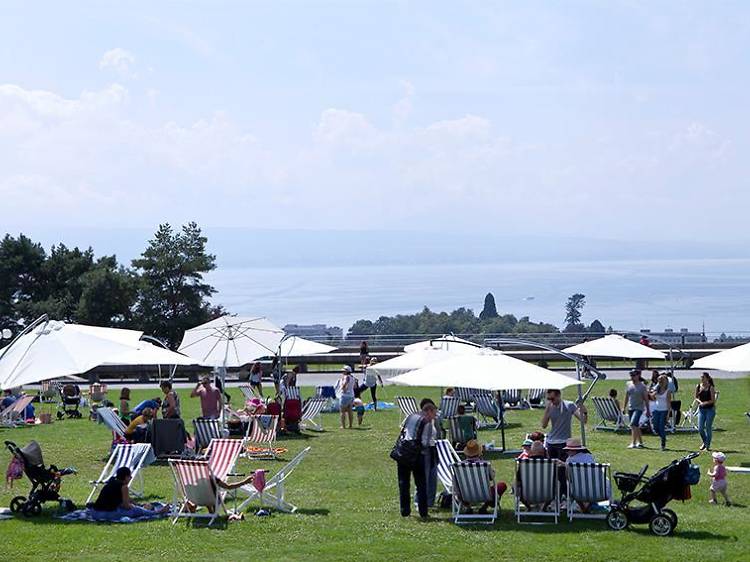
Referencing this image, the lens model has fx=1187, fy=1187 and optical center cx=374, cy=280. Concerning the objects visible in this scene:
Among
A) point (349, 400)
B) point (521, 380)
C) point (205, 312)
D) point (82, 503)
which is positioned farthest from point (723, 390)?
point (205, 312)

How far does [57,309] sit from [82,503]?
40608 millimetres

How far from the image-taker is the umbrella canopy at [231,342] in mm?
24406

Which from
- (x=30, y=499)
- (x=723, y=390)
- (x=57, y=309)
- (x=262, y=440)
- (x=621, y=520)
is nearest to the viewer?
(x=621, y=520)

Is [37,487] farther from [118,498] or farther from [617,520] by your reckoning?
[617,520]

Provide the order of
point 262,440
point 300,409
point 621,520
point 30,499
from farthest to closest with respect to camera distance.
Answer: point 300,409, point 262,440, point 30,499, point 621,520

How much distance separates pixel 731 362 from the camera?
19.5 metres

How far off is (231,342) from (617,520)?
41.7 ft

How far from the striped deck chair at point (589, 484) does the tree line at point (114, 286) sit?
40611 mm

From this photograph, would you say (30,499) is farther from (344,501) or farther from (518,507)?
(518,507)

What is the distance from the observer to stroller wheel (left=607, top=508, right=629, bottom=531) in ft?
45.2

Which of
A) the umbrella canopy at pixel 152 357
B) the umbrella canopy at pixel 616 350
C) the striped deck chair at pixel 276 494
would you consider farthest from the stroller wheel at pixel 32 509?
the umbrella canopy at pixel 616 350

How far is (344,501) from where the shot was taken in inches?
636

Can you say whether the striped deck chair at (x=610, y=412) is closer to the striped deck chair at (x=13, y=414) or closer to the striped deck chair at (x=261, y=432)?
the striped deck chair at (x=261, y=432)

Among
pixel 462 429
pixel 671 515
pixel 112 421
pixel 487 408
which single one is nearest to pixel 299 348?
pixel 487 408
